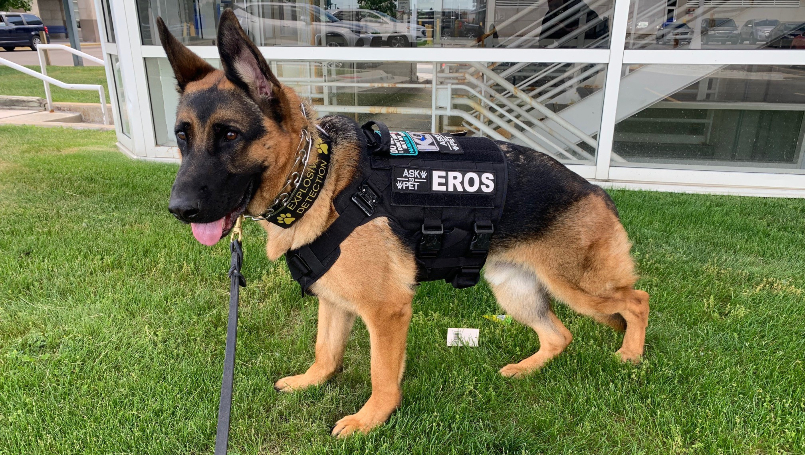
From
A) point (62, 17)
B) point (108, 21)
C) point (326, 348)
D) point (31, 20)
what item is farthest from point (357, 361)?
point (62, 17)

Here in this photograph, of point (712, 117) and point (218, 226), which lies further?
point (712, 117)

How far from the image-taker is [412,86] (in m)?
7.03

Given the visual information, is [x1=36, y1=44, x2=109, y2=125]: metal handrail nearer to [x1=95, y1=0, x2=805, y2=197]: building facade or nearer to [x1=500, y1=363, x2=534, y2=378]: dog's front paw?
[x1=95, y1=0, x2=805, y2=197]: building facade

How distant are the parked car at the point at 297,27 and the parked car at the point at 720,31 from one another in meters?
4.31

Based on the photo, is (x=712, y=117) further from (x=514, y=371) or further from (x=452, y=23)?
(x=514, y=371)

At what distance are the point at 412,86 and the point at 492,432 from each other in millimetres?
5439

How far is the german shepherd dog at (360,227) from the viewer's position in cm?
200

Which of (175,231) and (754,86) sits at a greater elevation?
(754,86)

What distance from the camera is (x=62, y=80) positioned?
14797mm

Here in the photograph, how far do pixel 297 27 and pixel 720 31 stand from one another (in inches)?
223

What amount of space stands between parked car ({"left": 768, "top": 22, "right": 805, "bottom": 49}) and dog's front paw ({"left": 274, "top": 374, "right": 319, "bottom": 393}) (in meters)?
6.98

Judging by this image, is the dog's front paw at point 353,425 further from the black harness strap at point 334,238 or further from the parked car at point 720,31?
the parked car at point 720,31

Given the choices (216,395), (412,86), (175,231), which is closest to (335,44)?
(412,86)

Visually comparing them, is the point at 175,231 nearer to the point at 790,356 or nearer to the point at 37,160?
the point at 37,160
